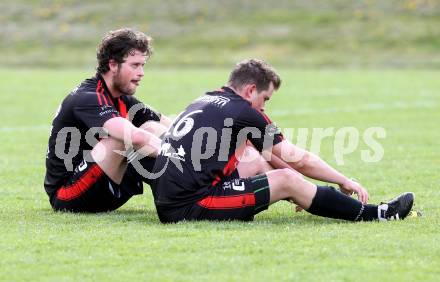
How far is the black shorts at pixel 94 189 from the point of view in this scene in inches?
337

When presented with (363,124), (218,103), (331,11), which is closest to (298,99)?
(363,124)

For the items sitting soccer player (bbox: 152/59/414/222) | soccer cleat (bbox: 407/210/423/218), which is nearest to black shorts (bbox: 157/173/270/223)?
sitting soccer player (bbox: 152/59/414/222)

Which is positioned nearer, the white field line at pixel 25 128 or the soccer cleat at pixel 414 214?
the soccer cleat at pixel 414 214

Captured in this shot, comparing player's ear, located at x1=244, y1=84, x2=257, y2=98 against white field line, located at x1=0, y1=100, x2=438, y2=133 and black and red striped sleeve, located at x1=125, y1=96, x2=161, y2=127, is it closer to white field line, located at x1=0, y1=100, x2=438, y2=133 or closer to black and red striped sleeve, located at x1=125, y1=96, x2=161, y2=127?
black and red striped sleeve, located at x1=125, y1=96, x2=161, y2=127

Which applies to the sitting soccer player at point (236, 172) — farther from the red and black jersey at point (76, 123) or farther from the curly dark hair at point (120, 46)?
the curly dark hair at point (120, 46)

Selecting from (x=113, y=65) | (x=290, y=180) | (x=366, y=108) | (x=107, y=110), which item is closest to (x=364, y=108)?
(x=366, y=108)

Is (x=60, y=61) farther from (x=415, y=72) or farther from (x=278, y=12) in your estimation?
(x=415, y=72)

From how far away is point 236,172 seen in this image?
323 inches

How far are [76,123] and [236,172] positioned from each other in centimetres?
154

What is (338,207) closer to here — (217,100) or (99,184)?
(217,100)

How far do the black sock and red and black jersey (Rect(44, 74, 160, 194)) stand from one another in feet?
6.14

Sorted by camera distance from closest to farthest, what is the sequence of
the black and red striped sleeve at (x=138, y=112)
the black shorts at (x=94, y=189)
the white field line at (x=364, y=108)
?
the black shorts at (x=94, y=189) < the black and red striped sleeve at (x=138, y=112) < the white field line at (x=364, y=108)

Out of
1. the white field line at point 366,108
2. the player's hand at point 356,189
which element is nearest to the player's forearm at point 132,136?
the player's hand at point 356,189

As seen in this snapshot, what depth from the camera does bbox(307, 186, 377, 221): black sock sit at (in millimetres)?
7945
